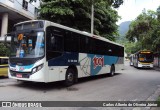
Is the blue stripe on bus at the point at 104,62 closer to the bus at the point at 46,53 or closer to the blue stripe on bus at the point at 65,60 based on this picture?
the bus at the point at 46,53

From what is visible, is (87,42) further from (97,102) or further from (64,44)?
(97,102)

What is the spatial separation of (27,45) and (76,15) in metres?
12.3

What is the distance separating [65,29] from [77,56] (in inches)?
74.4

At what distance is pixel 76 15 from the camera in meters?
21.4

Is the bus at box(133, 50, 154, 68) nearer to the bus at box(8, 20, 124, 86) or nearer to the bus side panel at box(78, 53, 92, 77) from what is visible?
the bus side panel at box(78, 53, 92, 77)

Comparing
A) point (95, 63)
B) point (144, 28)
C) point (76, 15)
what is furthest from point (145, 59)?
point (95, 63)

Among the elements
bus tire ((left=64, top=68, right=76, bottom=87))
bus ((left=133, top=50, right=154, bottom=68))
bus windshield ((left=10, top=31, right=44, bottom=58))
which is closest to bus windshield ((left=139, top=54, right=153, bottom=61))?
bus ((left=133, top=50, right=154, bottom=68))

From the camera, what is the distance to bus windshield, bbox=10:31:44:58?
31.0ft

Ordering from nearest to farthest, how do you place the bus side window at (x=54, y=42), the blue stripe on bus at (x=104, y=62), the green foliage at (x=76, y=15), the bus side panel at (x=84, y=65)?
the bus side window at (x=54, y=42) → the bus side panel at (x=84, y=65) → the blue stripe on bus at (x=104, y=62) → the green foliage at (x=76, y=15)

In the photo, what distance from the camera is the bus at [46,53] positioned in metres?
9.45

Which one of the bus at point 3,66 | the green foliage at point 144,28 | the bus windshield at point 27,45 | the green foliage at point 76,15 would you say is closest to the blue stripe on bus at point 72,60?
the bus windshield at point 27,45

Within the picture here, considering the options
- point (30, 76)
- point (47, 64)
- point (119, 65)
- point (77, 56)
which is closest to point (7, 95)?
point (30, 76)

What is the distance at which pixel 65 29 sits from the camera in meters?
10.9

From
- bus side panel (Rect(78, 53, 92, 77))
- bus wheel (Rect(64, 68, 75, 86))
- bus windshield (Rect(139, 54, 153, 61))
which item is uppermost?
bus windshield (Rect(139, 54, 153, 61))
